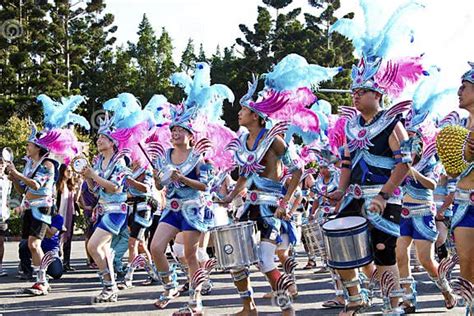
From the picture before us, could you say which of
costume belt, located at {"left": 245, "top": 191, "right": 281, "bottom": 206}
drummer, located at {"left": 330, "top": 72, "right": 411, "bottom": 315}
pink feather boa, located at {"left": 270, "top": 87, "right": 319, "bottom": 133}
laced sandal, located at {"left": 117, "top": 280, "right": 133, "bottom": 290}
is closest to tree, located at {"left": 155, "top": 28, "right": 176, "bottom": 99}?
laced sandal, located at {"left": 117, "top": 280, "right": 133, "bottom": 290}

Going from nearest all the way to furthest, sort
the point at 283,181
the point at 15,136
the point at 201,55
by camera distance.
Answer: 1. the point at 283,181
2. the point at 15,136
3. the point at 201,55

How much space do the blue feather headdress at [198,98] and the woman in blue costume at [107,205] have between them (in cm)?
114

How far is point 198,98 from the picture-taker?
7.42 m

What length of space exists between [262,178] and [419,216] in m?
1.89

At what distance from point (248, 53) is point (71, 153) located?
36.7 m

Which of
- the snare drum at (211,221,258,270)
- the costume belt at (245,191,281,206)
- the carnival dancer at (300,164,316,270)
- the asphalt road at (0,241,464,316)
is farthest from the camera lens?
the carnival dancer at (300,164,316,270)

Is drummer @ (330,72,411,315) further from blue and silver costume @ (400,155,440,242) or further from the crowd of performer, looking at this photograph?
blue and silver costume @ (400,155,440,242)

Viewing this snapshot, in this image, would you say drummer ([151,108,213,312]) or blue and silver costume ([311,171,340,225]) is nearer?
drummer ([151,108,213,312])

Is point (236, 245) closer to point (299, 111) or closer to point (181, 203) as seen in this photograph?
point (181, 203)

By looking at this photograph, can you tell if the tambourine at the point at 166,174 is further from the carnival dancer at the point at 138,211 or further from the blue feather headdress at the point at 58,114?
the blue feather headdress at the point at 58,114

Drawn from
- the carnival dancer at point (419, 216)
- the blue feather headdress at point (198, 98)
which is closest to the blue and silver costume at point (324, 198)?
the carnival dancer at point (419, 216)

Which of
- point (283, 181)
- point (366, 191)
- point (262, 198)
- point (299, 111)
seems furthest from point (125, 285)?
point (366, 191)

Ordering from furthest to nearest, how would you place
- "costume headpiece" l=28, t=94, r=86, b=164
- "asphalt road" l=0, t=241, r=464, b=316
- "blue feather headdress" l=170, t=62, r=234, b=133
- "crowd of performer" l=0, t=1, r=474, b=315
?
"costume headpiece" l=28, t=94, r=86, b=164
"asphalt road" l=0, t=241, r=464, b=316
"blue feather headdress" l=170, t=62, r=234, b=133
"crowd of performer" l=0, t=1, r=474, b=315

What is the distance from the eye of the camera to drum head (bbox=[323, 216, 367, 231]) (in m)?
5.16
